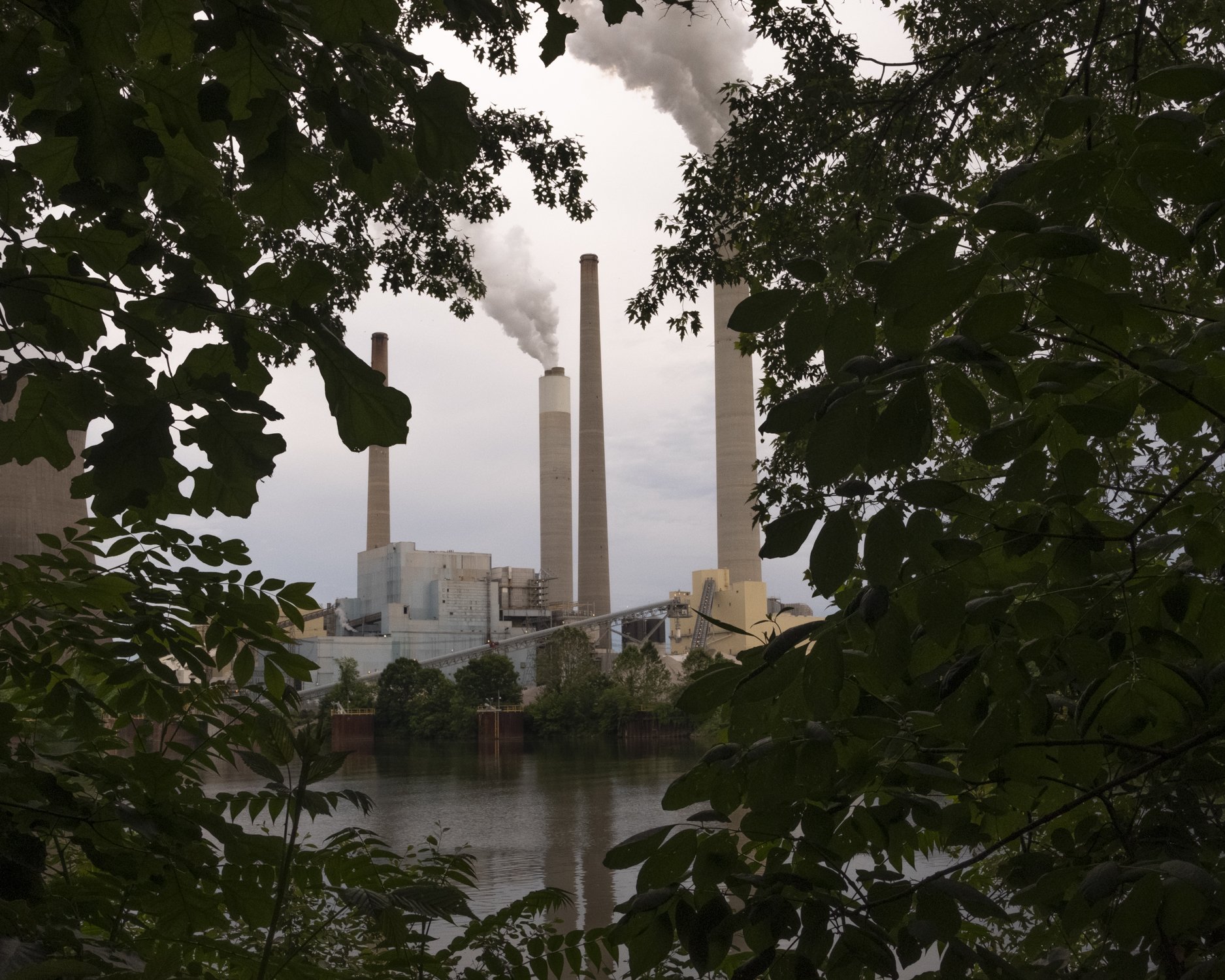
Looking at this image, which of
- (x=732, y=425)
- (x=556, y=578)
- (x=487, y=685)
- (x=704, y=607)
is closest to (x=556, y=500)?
(x=556, y=578)

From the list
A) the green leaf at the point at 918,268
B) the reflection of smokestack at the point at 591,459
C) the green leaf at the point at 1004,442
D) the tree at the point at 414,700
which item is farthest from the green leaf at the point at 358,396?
the reflection of smokestack at the point at 591,459

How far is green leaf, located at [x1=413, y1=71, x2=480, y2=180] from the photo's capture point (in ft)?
3.13

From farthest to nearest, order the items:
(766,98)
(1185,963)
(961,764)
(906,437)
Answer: (766,98) → (1185,963) → (961,764) → (906,437)

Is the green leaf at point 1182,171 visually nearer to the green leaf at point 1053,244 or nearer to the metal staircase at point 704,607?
the green leaf at point 1053,244

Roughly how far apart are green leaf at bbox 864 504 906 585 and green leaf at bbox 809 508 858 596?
0.05 m

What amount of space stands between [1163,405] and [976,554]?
22 cm

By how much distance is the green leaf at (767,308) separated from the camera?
2.96 feet

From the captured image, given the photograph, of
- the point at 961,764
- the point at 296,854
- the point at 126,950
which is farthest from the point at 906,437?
the point at 296,854

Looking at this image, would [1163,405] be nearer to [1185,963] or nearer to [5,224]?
[1185,963]

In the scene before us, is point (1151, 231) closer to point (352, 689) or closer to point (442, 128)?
point (442, 128)

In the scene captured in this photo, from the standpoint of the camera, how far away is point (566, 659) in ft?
135

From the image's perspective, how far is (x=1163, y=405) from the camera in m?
0.96

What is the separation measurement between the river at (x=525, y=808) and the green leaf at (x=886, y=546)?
4106mm

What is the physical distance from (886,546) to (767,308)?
233 mm
